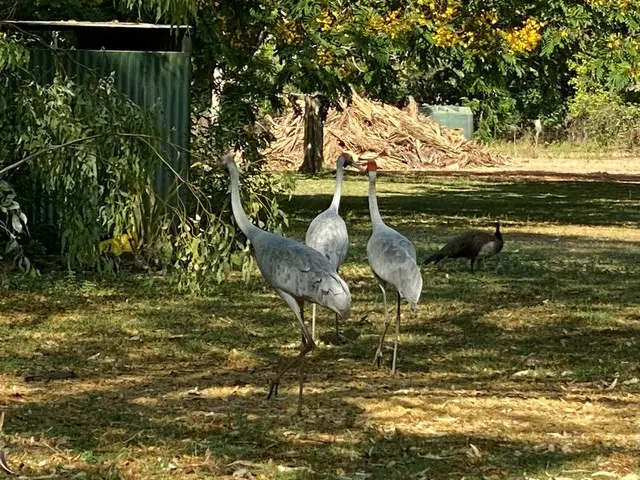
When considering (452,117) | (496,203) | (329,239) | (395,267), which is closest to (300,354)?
(395,267)

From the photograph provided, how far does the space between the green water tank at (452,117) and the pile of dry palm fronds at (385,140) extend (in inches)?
120

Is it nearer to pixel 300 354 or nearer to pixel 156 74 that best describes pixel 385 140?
pixel 156 74

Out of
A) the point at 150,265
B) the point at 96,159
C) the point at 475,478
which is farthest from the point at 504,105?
the point at 475,478

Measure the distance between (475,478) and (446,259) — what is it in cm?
1064

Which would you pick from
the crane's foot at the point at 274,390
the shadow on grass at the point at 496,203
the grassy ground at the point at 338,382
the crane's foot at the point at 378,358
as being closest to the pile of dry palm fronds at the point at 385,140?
the shadow on grass at the point at 496,203

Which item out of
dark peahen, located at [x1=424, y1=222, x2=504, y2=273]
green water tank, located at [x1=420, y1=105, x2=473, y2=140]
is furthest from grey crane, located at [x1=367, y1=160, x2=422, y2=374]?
green water tank, located at [x1=420, y1=105, x2=473, y2=140]

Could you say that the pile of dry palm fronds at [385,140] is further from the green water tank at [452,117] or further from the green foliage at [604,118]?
the green foliage at [604,118]

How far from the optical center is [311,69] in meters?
20.8

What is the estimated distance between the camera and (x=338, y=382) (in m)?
10.2

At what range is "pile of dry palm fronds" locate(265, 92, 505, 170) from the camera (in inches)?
1871

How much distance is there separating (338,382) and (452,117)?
144 feet

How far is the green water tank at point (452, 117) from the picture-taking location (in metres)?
53.3

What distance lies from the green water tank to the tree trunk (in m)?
11.1

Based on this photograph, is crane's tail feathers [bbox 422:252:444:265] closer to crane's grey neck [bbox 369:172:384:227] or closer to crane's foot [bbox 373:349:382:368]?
crane's grey neck [bbox 369:172:384:227]
